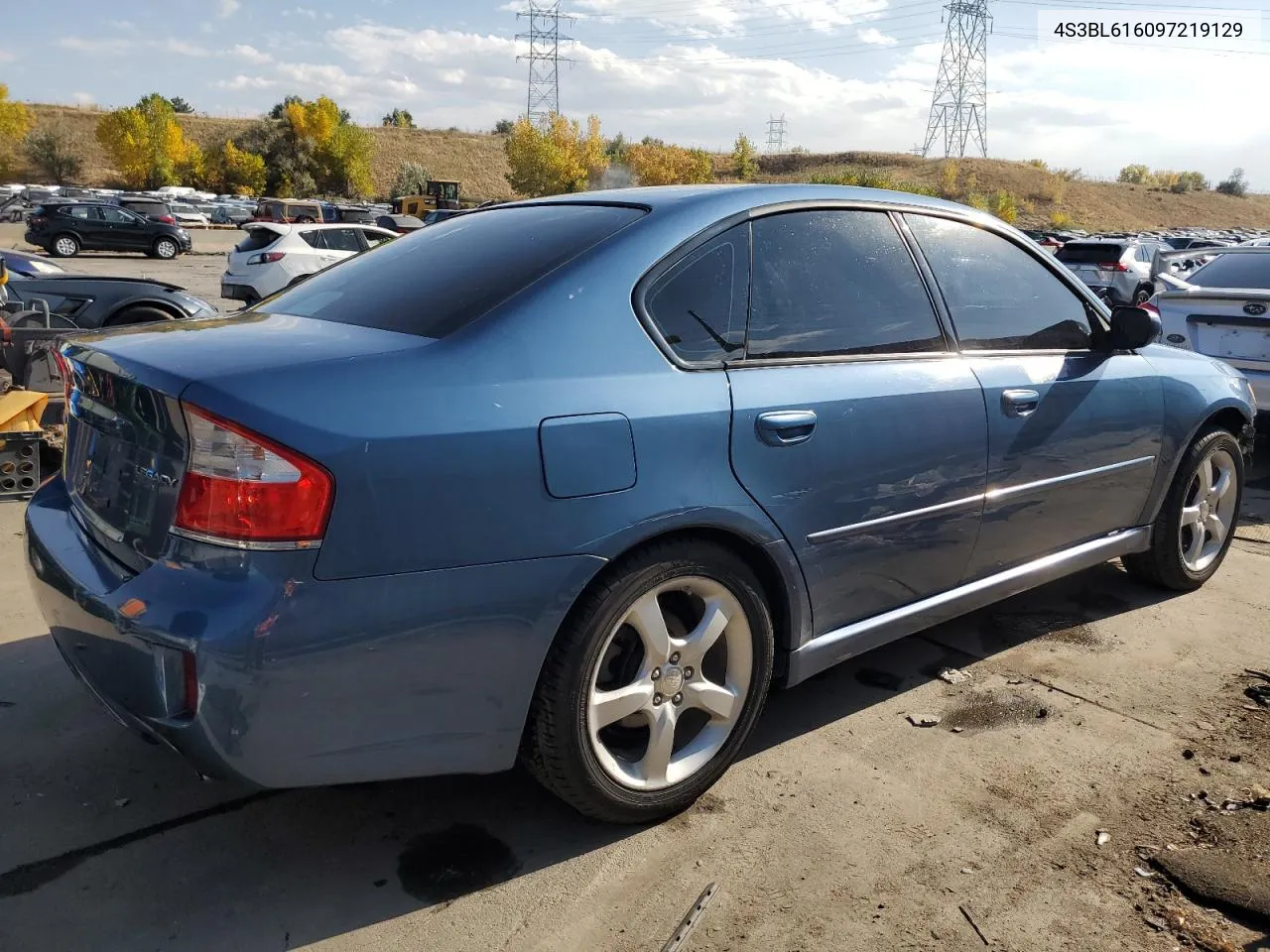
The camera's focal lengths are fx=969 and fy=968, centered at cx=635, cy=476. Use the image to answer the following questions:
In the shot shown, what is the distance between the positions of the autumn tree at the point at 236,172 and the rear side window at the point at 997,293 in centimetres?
7919

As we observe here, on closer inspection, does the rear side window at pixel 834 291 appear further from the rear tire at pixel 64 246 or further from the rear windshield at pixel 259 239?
the rear tire at pixel 64 246

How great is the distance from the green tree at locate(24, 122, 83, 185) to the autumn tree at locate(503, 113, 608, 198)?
33.0 m

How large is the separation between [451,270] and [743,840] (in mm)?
1711

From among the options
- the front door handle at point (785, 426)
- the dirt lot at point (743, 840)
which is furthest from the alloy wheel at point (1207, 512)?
the front door handle at point (785, 426)

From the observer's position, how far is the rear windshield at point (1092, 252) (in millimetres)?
16406

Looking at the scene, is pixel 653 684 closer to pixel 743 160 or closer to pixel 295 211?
pixel 295 211

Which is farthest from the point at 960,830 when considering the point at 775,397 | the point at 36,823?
the point at 36,823

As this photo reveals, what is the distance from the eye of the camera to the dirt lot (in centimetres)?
218

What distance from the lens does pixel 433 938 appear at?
84.0 inches

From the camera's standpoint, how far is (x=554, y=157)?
70.9 meters

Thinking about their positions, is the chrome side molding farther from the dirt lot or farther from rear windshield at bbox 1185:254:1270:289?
rear windshield at bbox 1185:254:1270:289

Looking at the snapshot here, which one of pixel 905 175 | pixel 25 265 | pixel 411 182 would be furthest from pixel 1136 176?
pixel 25 265

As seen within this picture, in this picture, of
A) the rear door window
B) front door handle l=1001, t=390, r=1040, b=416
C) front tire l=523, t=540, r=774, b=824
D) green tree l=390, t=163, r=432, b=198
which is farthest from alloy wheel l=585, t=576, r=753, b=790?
green tree l=390, t=163, r=432, b=198

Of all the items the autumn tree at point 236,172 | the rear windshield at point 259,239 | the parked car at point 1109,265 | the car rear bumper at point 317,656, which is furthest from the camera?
the autumn tree at point 236,172
